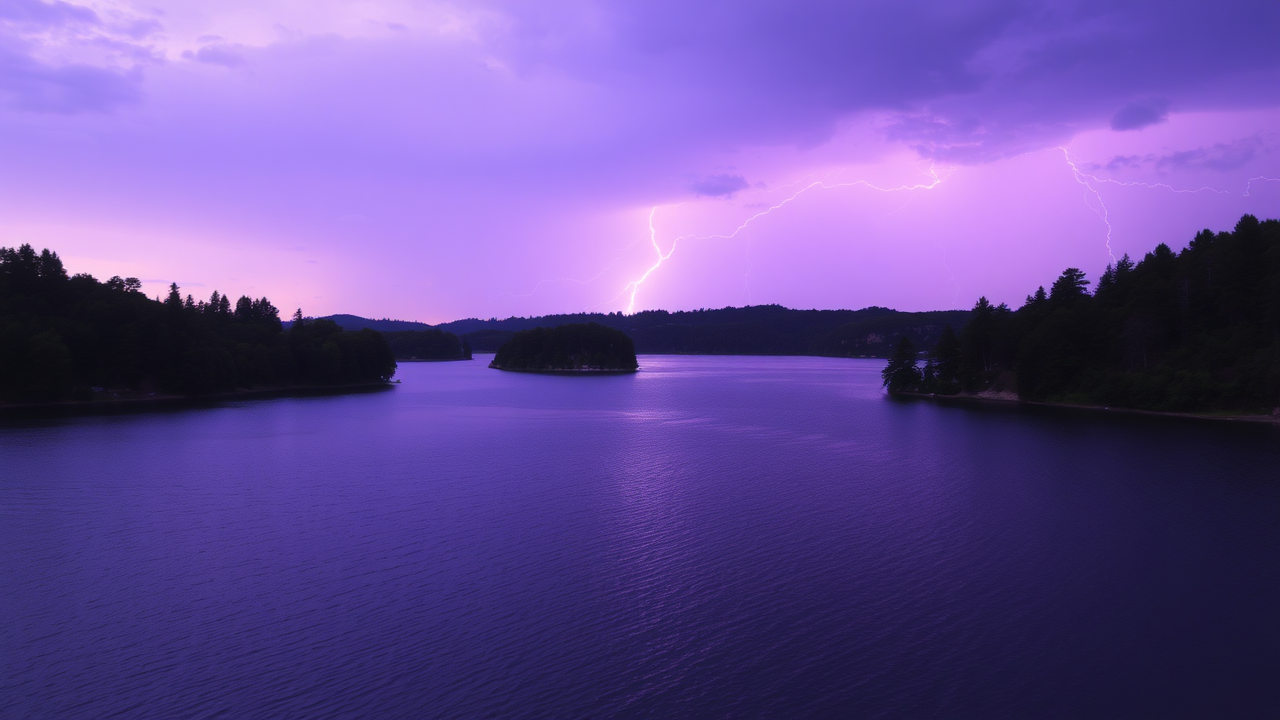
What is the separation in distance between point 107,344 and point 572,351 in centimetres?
9880

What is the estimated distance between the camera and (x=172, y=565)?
18859mm

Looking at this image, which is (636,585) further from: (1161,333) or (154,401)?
(154,401)

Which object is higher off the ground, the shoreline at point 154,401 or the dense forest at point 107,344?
the dense forest at point 107,344

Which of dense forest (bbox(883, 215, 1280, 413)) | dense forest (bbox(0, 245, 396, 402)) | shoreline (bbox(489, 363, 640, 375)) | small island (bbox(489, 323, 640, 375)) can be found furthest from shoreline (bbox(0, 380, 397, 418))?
dense forest (bbox(883, 215, 1280, 413))

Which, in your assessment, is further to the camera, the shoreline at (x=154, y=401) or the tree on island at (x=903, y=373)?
the tree on island at (x=903, y=373)

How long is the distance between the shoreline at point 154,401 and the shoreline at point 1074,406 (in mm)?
73445

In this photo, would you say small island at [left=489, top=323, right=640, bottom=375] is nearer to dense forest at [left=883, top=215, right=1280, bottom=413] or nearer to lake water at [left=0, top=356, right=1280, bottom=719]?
dense forest at [left=883, top=215, right=1280, bottom=413]

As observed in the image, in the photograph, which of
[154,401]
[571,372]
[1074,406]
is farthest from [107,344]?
[1074,406]

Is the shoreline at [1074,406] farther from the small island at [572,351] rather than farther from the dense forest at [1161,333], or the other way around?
the small island at [572,351]

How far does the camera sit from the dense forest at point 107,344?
61.5 metres

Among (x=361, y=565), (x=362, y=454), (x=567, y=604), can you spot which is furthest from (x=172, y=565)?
(x=362, y=454)

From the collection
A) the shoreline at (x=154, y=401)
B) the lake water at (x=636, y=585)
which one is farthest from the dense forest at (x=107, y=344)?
the lake water at (x=636, y=585)

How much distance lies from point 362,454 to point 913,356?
7318cm

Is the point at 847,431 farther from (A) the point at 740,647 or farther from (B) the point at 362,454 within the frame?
(A) the point at 740,647
